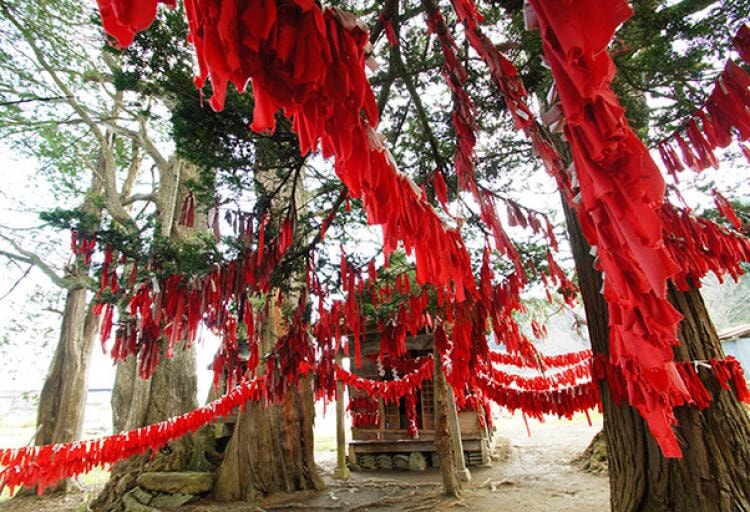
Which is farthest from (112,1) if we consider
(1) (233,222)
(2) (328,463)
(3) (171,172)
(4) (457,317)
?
(2) (328,463)

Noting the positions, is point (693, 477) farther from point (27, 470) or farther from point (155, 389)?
point (155, 389)

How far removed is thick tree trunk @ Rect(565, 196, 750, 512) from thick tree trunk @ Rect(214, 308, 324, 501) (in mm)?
6102

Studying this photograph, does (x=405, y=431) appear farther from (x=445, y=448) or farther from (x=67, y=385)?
(x=67, y=385)

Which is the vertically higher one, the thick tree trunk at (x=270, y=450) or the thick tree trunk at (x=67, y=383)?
the thick tree trunk at (x=67, y=383)

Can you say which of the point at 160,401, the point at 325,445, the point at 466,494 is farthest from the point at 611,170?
the point at 325,445

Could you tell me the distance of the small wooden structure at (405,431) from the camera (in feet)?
31.2

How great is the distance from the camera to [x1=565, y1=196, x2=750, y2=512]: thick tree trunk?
2373mm

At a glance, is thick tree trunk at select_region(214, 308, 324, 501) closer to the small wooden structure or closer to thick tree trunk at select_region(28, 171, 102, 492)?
the small wooden structure

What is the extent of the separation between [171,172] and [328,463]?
10306 millimetres

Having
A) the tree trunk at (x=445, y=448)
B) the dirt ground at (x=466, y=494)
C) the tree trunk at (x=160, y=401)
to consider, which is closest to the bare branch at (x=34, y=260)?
the tree trunk at (x=160, y=401)

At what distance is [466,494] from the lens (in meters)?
6.81

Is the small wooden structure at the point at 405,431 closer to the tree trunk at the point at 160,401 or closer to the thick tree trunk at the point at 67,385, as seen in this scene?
the tree trunk at the point at 160,401

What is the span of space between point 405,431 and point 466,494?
143 inches

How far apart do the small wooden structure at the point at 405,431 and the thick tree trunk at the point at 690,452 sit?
6645 millimetres
